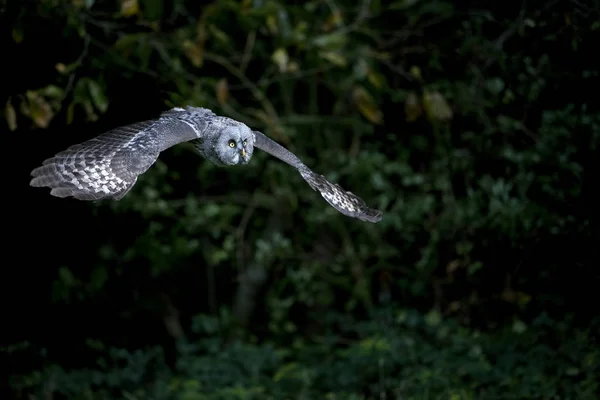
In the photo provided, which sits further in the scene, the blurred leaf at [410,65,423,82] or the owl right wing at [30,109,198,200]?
the blurred leaf at [410,65,423,82]

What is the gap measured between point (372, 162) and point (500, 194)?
90 centimetres

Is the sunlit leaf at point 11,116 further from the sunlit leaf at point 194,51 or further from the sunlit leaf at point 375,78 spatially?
the sunlit leaf at point 375,78

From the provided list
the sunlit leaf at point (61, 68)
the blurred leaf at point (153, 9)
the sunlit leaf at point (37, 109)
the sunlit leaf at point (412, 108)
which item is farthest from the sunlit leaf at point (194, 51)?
the sunlit leaf at point (412, 108)

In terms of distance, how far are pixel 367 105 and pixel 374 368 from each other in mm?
1509

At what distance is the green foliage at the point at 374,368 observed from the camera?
5320 millimetres

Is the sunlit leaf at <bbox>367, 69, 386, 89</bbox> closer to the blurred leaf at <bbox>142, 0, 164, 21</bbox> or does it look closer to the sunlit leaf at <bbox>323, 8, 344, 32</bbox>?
the sunlit leaf at <bbox>323, 8, 344, 32</bbox>

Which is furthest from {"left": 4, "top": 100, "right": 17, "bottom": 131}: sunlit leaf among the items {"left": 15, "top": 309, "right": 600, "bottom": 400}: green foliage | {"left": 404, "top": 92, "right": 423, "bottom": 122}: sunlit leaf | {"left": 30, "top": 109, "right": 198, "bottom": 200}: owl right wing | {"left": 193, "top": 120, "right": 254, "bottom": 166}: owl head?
{"left": 404, "top": 92, "right": 423, "bottom": 122}: sunlit leaf

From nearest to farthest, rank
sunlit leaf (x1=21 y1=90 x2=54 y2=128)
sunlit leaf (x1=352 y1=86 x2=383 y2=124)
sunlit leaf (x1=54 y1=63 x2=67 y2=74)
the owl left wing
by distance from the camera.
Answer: the owl left wing < sunlit leaf (x1=21 y1=90 x2=54 y2=128) < sunlit leaf (x1=54 y1=63 x2=67 y2=74) < sunlit leaf (x1=352 y1=86 x2=383 y2=124)

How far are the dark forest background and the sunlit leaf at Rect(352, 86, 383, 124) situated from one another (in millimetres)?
26

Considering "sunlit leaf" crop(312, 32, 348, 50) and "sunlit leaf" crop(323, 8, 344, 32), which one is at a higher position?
"sunlit leaf" crop(323, 8, 344, 32)

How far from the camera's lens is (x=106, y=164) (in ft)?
10.1

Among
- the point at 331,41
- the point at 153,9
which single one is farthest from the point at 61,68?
the point at 331,41

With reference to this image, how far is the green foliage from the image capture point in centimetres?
532

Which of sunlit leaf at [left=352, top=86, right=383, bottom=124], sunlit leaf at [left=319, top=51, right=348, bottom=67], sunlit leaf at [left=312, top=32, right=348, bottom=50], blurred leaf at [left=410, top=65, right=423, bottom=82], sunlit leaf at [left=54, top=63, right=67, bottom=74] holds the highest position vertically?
blurred leaf at [left=410, top=65, right=423, bottom=82]
